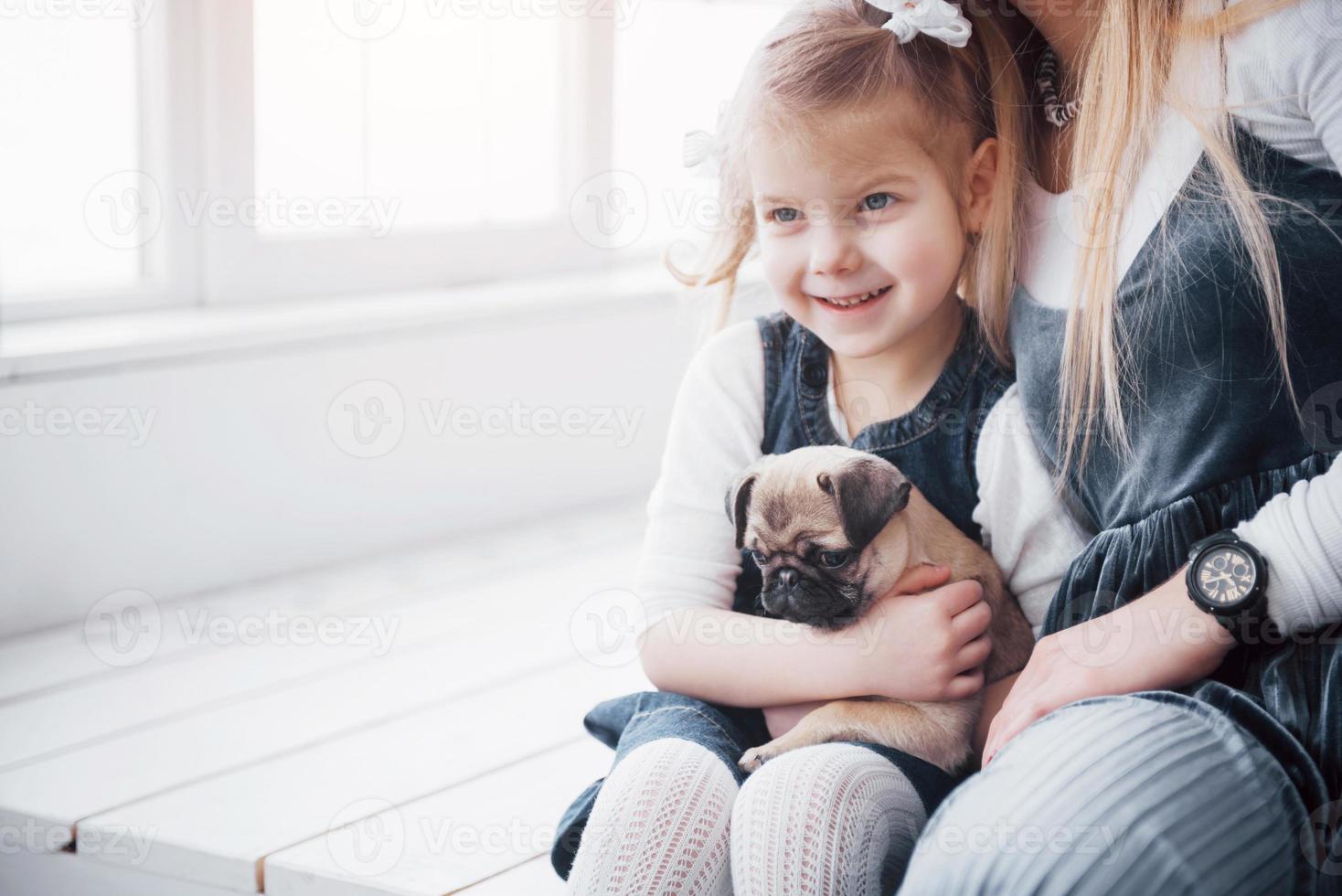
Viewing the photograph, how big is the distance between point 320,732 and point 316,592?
0.43 metres

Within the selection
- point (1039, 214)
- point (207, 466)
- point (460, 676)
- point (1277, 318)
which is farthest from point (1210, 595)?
point (207, 466)

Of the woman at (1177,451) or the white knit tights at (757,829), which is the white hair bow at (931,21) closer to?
the woman at (1177,451)

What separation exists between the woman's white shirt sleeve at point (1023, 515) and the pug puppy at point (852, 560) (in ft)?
0.06

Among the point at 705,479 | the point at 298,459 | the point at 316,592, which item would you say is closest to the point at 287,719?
the point at 316,592

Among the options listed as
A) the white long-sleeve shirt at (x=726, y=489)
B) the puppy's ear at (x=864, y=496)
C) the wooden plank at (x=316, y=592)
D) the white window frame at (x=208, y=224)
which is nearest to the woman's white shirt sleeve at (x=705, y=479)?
the white long-sleeve shirt at (x=726, y=489)

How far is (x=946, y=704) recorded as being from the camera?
990mm

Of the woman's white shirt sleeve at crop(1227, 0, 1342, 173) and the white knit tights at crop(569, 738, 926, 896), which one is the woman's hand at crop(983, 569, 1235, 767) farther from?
the woman's white shirt sleeve at crop(1227, 0, 1342, 173)

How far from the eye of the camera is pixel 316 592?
1.80 meters

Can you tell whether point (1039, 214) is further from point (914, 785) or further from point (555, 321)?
point (555, 321)

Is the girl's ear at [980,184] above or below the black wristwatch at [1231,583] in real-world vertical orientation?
above

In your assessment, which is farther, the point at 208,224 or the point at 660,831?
the point at 208,224

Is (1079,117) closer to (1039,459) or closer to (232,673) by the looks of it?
(1039,459)

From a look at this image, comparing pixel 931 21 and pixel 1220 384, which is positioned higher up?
pixel 931 21

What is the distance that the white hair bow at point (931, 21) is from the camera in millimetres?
965
